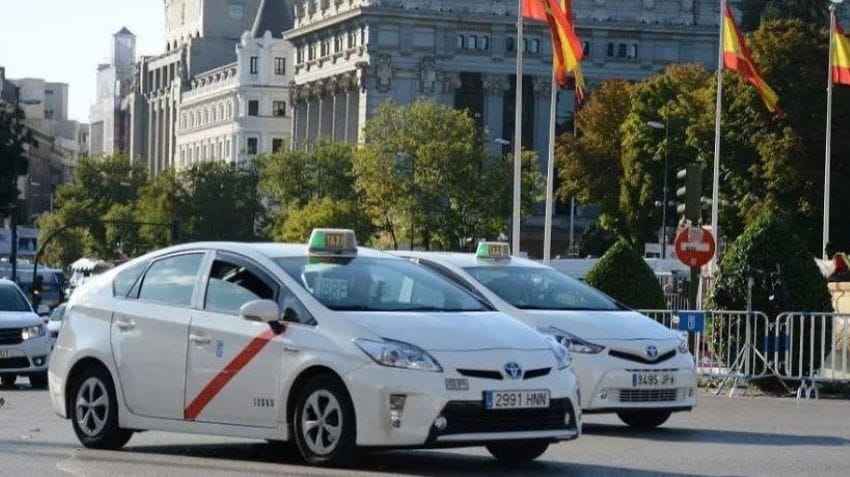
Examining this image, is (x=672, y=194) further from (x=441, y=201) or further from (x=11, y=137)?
(x=11, y=137)

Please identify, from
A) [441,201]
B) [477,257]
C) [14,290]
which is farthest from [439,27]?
[477,257]

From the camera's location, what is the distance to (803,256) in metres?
30.8

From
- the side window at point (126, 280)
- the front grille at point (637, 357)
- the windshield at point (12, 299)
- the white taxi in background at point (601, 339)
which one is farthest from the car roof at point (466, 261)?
the windshield at point (12, 299)

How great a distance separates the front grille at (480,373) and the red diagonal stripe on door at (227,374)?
1384 millimetres

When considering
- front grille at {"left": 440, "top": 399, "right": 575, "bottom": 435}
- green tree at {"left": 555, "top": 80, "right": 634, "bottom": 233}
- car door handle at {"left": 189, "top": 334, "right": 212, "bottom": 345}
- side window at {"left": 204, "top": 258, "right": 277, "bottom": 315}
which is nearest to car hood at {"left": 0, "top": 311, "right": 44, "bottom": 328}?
side window at {"left": 204, "top": 258, "right": 277, "bottom": 315}

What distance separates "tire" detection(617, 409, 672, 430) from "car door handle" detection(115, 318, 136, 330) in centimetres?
557

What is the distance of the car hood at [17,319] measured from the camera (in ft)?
113

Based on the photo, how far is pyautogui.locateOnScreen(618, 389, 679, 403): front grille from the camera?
21875 millimetres

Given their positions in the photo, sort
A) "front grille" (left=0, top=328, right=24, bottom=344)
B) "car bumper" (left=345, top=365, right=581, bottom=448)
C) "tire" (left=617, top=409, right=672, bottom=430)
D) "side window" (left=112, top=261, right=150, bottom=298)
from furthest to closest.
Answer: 1. "front grille" (left=0, top=328, right=24, bottom=344)
2. "tire" (left=617, top=409, right=672, bottom=430)
3. "side window" (left=112, top=261, right=150, bottom=298)
4. "car bumper" (left=345, top=365, right=581, bottom=448)

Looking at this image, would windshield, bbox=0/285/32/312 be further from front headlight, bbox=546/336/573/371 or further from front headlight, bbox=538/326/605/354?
front headlight, bbox=546/336/573/371

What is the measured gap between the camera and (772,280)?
30703 millimetres

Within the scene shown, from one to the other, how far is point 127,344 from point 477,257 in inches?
220

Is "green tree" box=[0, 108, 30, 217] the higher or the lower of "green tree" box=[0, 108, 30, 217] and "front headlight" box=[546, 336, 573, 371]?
the higher

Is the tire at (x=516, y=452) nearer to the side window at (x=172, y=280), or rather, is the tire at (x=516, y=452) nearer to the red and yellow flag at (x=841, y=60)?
the side window at (x=172, y=280)
